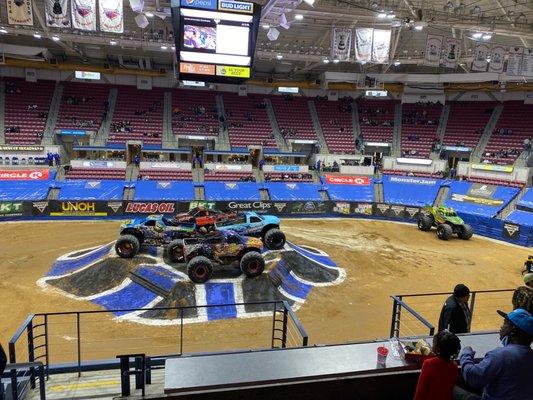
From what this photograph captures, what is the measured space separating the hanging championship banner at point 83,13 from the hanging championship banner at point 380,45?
13444 mm

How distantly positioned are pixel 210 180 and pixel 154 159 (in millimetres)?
6116

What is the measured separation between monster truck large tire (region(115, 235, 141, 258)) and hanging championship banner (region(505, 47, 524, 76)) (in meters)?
20.3

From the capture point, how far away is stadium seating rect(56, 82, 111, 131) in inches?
1319

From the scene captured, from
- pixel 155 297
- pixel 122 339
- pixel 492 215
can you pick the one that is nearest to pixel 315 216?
pixel 492 215

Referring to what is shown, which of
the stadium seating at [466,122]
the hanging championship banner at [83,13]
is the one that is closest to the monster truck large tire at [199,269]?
the hanging championship banner at [83,13]

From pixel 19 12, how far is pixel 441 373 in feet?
68.1

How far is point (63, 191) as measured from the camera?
2505 cm

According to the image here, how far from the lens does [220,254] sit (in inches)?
529

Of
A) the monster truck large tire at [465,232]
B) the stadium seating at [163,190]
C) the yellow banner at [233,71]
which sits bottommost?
the monster truck large tire at [465,232]

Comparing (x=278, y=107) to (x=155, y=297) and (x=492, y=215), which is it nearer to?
(x=492, y=215)

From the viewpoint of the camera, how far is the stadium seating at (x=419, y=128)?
35.9 meters

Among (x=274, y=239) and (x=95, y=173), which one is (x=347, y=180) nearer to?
(x=274, y=239)

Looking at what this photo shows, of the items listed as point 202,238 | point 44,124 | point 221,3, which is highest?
point 221,3

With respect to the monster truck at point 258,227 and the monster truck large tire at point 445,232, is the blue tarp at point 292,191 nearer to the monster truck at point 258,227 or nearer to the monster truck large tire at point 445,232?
the monster truck large tire at point 445,232
